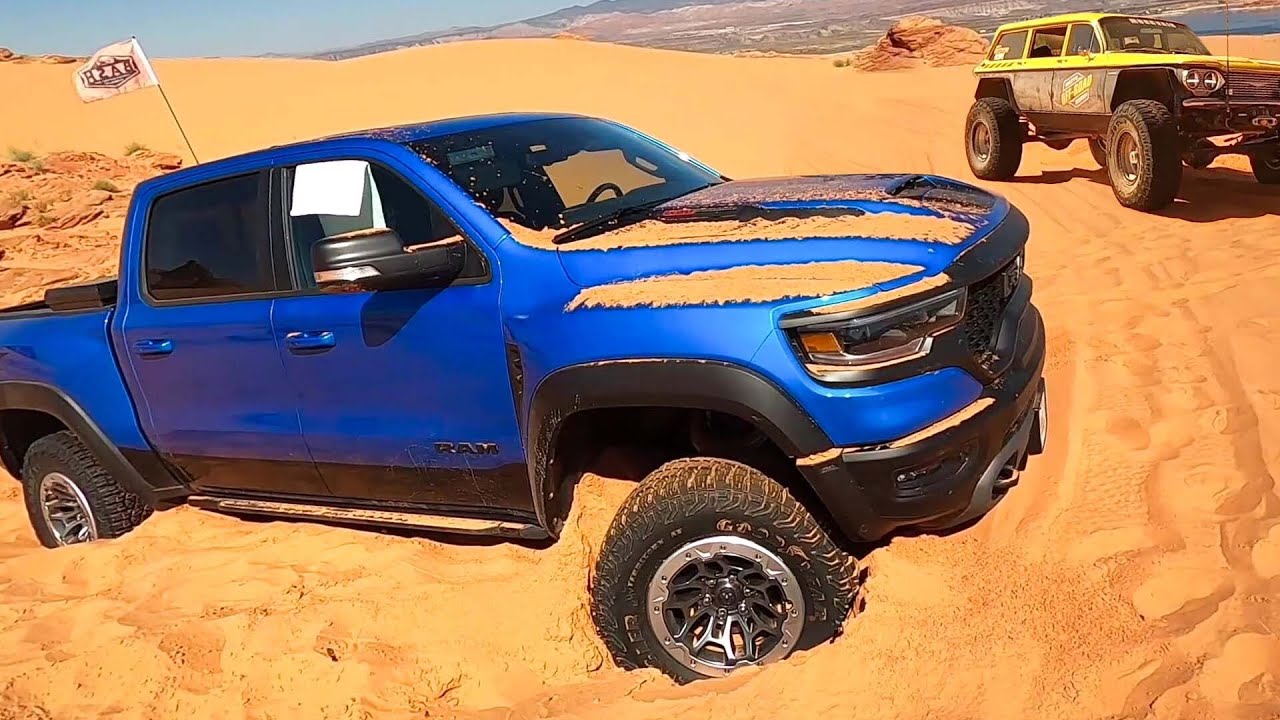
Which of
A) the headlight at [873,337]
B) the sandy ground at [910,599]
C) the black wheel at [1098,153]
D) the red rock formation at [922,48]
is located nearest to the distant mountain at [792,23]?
the red rock formation at [922,48]

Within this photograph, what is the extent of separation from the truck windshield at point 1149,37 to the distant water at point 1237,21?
8.79 meters

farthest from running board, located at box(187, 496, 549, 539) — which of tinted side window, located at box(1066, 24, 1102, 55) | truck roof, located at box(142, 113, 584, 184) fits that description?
tinted side window, located at box(1066, 24, 1102, 55)

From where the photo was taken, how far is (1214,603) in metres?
2.80

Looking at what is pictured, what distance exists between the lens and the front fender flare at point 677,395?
2.73m

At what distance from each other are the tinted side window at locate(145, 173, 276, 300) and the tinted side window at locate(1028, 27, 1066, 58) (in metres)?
8.91

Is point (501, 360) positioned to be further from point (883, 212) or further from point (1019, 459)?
point (1019, 459)

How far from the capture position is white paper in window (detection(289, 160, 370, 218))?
3576 millimetres

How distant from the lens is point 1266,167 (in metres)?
8.84

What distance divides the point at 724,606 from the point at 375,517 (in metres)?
1.52

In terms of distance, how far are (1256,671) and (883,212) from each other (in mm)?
1631

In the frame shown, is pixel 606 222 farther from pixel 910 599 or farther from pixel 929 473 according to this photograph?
pixel 910 599

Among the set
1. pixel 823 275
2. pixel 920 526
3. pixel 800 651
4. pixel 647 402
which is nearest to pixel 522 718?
pixel 800 651

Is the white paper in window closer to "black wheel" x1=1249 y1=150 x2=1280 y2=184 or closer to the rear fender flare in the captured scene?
the rear fender flare

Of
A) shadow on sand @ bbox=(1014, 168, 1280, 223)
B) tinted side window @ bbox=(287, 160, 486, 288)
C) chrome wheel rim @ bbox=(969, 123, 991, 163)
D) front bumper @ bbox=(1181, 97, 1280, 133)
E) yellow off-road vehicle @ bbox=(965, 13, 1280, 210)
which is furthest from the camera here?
chrome wheel rim @ bbox=(969, 123, 991, 163)
